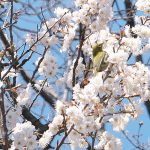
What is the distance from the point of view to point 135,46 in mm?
2955

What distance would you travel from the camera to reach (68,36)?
3562mm

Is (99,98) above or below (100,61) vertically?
below

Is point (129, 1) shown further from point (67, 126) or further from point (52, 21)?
point (67, 126)

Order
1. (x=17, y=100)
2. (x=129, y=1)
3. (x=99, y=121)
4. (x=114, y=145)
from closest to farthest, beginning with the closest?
(x=99, y=121) → (x=114, y=145) → (x=17, y=100) → (x=129, y=1)

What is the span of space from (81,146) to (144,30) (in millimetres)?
923

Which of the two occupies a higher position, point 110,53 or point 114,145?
point 110,53

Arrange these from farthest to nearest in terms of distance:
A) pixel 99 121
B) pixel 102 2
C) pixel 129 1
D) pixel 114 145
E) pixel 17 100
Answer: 1. pixel 129 1
2. pixel 102 2
3. pixel 17 100
4. pixel 114 145
5. pixel 99 121

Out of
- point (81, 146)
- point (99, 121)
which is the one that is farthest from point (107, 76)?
point (81, 146)

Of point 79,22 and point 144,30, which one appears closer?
point 144,30

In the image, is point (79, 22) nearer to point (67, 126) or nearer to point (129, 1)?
point (67, 126)

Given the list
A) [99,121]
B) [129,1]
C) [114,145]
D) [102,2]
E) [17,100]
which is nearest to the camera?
[99,121]

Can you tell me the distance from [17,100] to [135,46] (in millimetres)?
854

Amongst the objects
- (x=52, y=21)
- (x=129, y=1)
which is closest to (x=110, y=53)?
(x=52, y=21)

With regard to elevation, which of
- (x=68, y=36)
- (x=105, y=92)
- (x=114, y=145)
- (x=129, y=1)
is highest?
(x=129, y=1)
